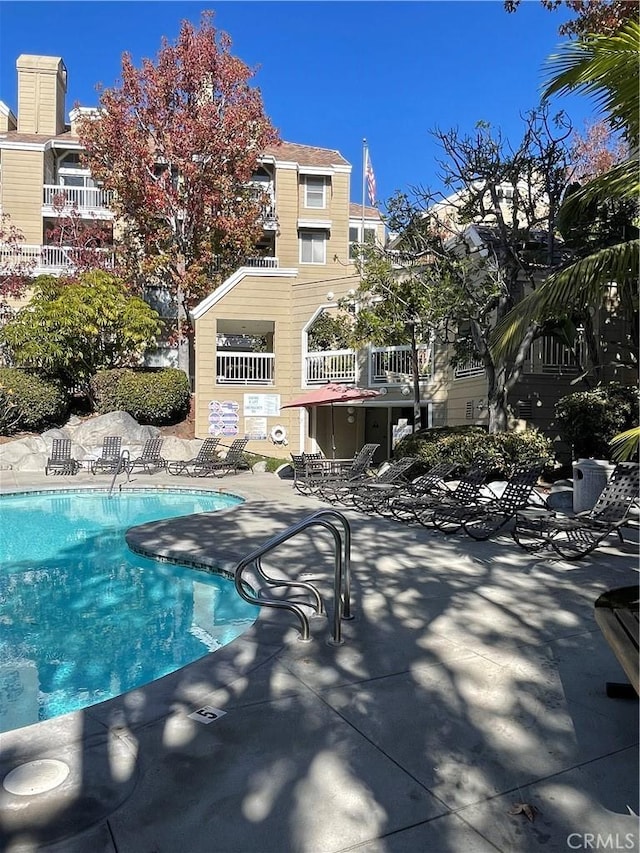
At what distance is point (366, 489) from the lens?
11.8 metres

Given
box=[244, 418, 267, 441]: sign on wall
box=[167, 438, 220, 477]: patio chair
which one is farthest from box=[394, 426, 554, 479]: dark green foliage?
box=[244, 418, 267, 441]: sign on wall

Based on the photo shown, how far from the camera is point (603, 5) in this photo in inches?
505

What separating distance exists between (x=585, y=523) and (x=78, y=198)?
28974mm

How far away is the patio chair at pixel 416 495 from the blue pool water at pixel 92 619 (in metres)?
3.75

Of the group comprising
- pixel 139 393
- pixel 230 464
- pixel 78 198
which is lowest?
pixel 230 464

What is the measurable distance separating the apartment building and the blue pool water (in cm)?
1152

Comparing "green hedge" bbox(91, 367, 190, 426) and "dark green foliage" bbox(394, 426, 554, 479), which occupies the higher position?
"green hedge" bbox(91, 367, 190, 426)

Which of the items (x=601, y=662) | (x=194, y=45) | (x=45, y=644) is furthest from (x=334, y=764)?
(x=194, y=45)

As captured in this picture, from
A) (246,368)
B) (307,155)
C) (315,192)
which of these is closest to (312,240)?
(315,192)

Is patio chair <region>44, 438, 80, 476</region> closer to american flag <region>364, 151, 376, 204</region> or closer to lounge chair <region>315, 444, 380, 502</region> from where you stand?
lounge chair <region>315, 444, 380, 502</region>

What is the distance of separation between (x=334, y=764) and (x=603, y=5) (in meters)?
15.8

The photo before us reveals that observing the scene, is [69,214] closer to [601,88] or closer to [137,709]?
[601,88]

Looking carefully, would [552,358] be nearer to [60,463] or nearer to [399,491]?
[399,491]

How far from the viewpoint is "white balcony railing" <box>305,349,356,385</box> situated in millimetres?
21516
